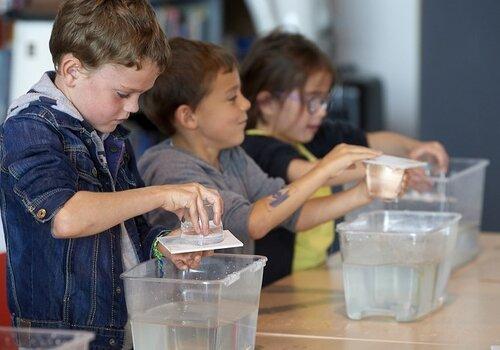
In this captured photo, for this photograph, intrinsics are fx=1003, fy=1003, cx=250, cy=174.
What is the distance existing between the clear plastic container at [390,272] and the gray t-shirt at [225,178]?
0.23m

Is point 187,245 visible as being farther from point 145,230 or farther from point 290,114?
point 290,114

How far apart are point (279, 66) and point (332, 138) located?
0.33 m

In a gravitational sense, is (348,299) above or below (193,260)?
below

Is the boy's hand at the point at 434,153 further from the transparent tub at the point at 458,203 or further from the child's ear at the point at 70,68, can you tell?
the child's ear at the point at 70,68

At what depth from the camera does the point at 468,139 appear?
3605 millimetres

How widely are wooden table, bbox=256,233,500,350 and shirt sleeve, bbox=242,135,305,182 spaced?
300 millimetres

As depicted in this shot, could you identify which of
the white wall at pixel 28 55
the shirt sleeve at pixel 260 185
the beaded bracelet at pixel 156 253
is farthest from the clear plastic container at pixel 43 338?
the white wall at pixel 28 55

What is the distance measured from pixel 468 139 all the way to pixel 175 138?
5.59 feet

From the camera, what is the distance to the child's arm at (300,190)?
1952 mm

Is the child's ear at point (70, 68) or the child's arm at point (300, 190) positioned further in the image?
the child's arm at point (300, 190)

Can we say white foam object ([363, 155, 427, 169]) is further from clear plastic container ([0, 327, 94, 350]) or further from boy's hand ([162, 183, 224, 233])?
clear plastic container ([0, 327, 94, 350])

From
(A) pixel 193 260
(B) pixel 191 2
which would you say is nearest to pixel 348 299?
(A) pixel 193 260

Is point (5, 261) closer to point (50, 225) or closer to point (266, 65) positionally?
point (50, 225)

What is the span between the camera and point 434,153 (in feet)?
8.45
